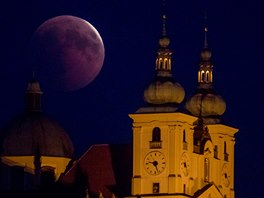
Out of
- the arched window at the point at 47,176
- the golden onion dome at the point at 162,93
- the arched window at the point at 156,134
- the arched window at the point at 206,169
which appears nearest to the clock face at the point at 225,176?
the arched window at the point at 206,169

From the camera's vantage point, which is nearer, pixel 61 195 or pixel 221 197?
pixel 61 195

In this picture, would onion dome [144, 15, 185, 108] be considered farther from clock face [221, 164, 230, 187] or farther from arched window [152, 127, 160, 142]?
clock face [221, 164, 230, 187]

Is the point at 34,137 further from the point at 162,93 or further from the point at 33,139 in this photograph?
the point at 162,93

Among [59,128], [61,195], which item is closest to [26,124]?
[59,128]

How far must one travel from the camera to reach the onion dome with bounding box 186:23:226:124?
503ft

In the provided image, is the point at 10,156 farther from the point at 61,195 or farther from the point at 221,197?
the point at 61,195

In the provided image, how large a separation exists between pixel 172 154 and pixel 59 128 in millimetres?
9379

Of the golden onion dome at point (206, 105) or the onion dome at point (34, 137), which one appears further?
the onion dome at point (34, 137)

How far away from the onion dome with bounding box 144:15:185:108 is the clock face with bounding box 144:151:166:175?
8.60 ft

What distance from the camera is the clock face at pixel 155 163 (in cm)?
14888

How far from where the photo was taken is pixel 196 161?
151125 mm

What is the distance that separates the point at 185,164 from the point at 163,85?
4444 millimetres

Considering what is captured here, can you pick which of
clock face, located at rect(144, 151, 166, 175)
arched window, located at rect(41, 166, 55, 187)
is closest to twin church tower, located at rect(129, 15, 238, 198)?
clock face, located at rect(144, 151, 166, 175)

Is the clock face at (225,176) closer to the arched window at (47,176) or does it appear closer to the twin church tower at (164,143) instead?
the twin church tower at (164,143)
